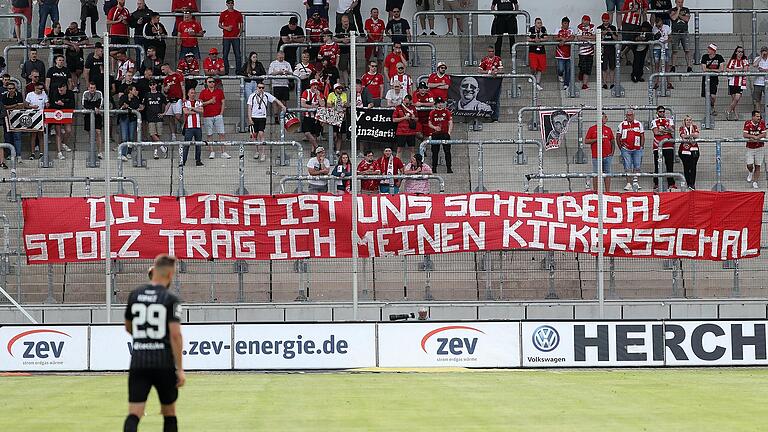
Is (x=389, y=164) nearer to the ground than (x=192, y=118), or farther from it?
nearer to the ground

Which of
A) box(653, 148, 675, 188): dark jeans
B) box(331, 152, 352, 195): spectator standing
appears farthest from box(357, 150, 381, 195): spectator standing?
box(653, 148, 675, 188): dark jeans

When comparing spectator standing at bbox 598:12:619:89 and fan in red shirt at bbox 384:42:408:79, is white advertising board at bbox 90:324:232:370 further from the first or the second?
spectator standing at bbox 598:12:619:89

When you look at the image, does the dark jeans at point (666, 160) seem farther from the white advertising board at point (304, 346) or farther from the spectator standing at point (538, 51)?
the white advertising board at point (304, 346)

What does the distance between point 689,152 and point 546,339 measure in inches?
316

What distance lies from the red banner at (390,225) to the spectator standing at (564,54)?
26.3ft

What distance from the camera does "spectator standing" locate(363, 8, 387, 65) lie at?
33.1 m

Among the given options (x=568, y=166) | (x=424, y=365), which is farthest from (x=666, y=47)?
(x=424, y=365)

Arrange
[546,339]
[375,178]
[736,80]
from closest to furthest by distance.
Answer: [546,339], [375,178], [736,80]

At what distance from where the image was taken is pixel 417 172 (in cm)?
2811

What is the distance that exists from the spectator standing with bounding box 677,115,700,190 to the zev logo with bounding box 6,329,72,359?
1382cm

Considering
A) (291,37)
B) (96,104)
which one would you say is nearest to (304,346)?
(96,104)

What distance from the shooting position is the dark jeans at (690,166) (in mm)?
28972

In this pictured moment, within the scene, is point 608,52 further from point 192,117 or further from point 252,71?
point 192,117

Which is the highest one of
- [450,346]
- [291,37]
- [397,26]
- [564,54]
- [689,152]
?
[397,26]
